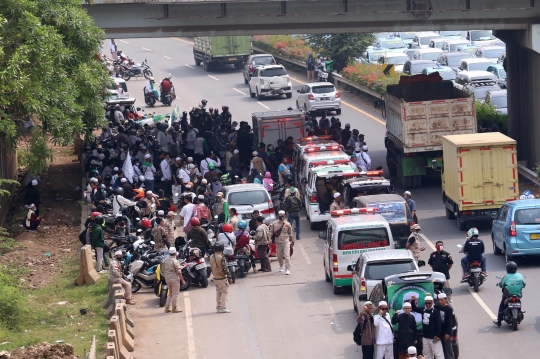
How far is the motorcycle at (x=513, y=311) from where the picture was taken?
17.6 metres

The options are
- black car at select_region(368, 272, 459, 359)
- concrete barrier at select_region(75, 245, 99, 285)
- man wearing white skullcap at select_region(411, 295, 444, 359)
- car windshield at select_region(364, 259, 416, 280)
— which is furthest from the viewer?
concrete barrier at select_region(75, 245, 99, 285)

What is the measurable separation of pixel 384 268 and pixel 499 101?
75.2 ft

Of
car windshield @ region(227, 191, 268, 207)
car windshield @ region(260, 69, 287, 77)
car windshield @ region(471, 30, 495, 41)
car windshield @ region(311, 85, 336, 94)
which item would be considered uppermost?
car windshield @ region(471, 30, 495, 41)

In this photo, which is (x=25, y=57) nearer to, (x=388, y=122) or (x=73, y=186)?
(x=73, y=186)

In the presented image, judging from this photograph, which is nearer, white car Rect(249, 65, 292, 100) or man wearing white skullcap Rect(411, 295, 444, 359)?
man wearing white skullcap Rect(411, 295, 444, 359)

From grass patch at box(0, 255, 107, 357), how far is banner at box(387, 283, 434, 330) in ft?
15.9

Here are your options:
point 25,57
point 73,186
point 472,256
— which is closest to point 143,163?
point 73,186

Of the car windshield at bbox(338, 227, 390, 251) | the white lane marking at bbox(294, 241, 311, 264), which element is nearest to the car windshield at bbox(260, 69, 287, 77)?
the white lane marking at bbox(294, 241, 311, 264)

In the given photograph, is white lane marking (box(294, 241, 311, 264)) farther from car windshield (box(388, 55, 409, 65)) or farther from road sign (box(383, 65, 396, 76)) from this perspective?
car windshield (box(388, 55, 409, 65))

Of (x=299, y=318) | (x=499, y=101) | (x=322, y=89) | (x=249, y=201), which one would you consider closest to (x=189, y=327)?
(x=299, y=318)

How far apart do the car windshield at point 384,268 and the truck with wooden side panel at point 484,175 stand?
727 centimetres

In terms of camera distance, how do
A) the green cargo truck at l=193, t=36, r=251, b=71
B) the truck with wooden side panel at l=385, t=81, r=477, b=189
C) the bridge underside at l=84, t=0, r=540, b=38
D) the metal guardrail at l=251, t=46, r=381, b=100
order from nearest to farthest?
the truck with wooden side panel at l=385, t=81, r=477, b=189, the bridge underside at l=84, t=0, r=540, b=38, the metal guardrail at l=251, t=46, r=381, b=100, the green cargo truck at l=193, t=36, r=251, b=71

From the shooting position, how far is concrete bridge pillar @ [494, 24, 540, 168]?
31.0 meters

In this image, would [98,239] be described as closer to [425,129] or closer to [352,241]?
[352,241]
